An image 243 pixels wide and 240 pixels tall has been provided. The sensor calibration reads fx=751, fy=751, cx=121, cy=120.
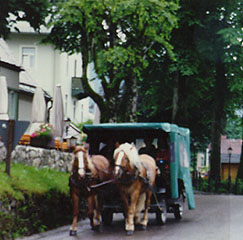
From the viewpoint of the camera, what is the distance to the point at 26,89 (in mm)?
38844

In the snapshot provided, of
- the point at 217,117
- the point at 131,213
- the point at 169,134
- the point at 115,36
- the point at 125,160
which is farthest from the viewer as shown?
the point at 217,117

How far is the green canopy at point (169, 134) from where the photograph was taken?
18.5 metres

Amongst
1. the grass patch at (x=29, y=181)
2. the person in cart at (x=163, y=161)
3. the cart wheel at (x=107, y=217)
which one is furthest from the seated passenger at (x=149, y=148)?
the grass patch at (x=29, y=181)

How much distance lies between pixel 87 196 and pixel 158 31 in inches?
469

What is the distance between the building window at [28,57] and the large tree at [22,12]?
33.5 metres

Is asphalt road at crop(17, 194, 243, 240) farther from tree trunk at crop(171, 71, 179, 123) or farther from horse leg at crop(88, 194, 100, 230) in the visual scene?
tree trunk at crop(171, 71, 179, 123)

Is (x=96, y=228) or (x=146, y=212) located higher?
(x=146, y=212)

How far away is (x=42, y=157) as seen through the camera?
21922 millimetres

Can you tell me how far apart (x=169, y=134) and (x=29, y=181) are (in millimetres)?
3785

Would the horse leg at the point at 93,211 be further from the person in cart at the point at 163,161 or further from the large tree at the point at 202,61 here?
the large tree at the point at 202,61

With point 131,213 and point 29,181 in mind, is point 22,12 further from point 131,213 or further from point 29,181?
point 131,213

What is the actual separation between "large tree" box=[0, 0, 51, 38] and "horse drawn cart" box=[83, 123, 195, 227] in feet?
15.9

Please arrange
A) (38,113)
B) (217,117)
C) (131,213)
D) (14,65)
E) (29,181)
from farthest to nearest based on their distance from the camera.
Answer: (217,117), (14,65), (38,113), (29,181), (131,213)

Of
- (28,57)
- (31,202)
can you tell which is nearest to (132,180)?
(31,202)
